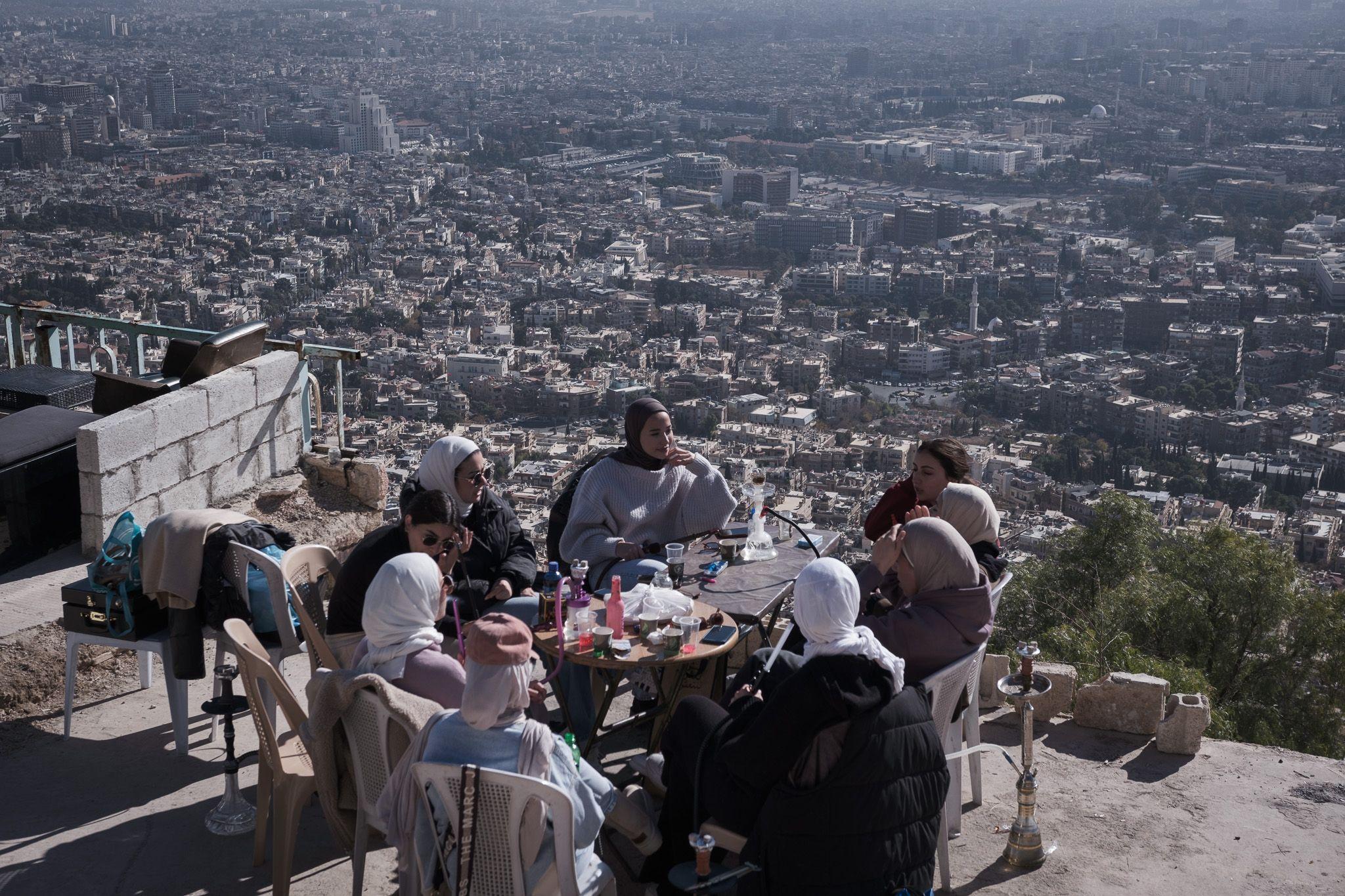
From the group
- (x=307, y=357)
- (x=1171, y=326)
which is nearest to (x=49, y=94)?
(x=1171, y=326)

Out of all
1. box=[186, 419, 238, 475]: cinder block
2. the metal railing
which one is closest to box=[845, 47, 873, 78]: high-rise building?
the metal railing

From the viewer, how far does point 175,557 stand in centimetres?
304

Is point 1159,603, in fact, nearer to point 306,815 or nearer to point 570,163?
point 306,815

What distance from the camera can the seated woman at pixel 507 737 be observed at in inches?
80.3

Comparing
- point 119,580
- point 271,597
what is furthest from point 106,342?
point 271,597

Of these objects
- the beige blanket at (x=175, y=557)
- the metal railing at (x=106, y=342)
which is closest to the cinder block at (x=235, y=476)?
the metal railing at (x=106, y=342)

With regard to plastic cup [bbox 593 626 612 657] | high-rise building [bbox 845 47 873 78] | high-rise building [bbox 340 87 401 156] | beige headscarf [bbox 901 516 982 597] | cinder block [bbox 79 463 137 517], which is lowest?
high-rise building [bbox 340 87 401 156]

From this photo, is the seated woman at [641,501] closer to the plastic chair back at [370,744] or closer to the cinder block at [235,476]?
the plastic chair back at [370,744]

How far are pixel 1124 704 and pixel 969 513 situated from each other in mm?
771

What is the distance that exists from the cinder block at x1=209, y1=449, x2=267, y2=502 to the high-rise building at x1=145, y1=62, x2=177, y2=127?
85.2 meters

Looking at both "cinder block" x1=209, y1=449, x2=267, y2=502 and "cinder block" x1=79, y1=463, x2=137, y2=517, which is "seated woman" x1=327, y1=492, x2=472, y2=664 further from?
"cinder block" x1=209, y1=449, x2=267, y2=502

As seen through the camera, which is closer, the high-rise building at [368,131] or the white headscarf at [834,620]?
the white headscarf at [834,620]

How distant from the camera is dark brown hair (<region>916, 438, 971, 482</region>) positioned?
323cm

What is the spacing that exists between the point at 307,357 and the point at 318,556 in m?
1.93
